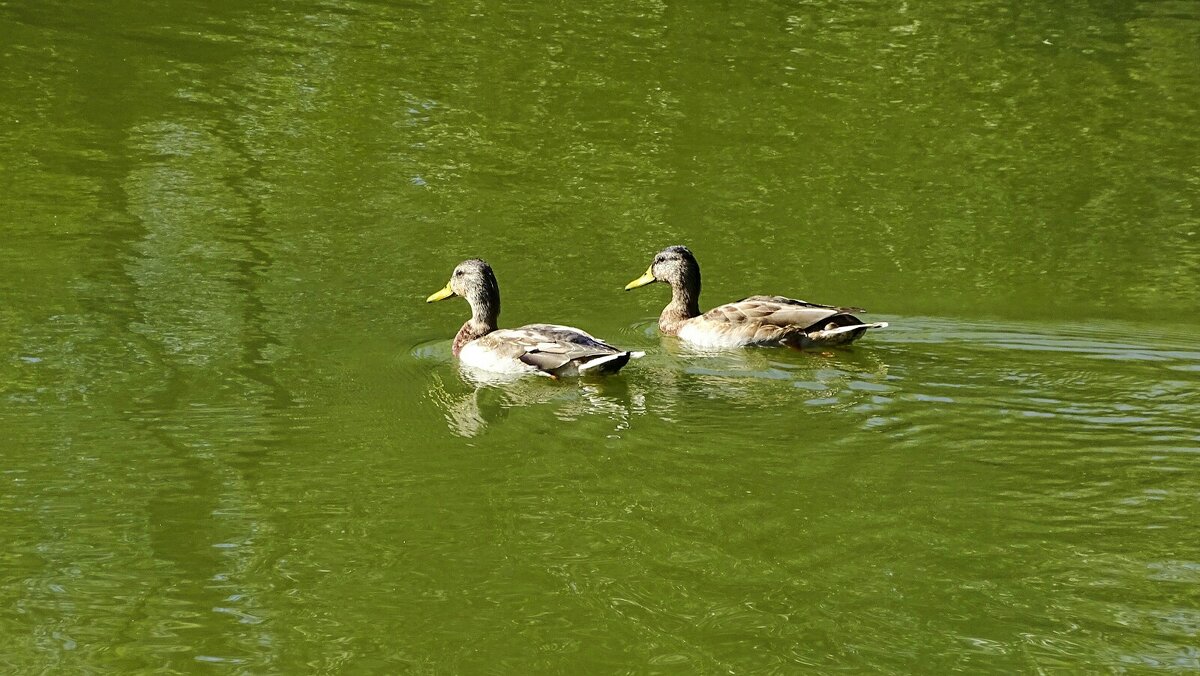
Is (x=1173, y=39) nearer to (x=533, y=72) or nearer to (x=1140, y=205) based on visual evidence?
(x=1140, y=205)

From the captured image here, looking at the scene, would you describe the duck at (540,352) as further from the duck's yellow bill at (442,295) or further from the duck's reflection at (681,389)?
the duck's yellow bill at (442,295)

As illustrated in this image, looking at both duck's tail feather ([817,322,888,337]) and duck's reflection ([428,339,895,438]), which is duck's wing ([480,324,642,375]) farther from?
duck's tail feather ([817,322,888,337])

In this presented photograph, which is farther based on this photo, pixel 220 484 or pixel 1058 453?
pixel 1058 453

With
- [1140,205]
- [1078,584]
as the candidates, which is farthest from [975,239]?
[1078,584]

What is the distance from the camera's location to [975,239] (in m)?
14.3

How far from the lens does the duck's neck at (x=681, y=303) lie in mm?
12430

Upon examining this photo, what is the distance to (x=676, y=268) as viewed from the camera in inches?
488

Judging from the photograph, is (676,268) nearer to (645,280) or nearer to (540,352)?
(645,280)

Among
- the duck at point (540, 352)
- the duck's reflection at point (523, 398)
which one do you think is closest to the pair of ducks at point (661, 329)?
the duck at point (540, 352)

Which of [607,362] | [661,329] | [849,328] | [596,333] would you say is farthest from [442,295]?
[849,328]

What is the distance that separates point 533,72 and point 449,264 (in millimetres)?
6615

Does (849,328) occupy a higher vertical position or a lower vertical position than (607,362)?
higher

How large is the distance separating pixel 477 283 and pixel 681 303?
188 centimetres

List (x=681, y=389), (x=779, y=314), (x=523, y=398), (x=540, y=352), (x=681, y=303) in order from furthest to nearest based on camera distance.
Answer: (x=681, y=303), (x=779, y=314), (x=540, y=352), (x=681, y=389), (x=523, y=398)
